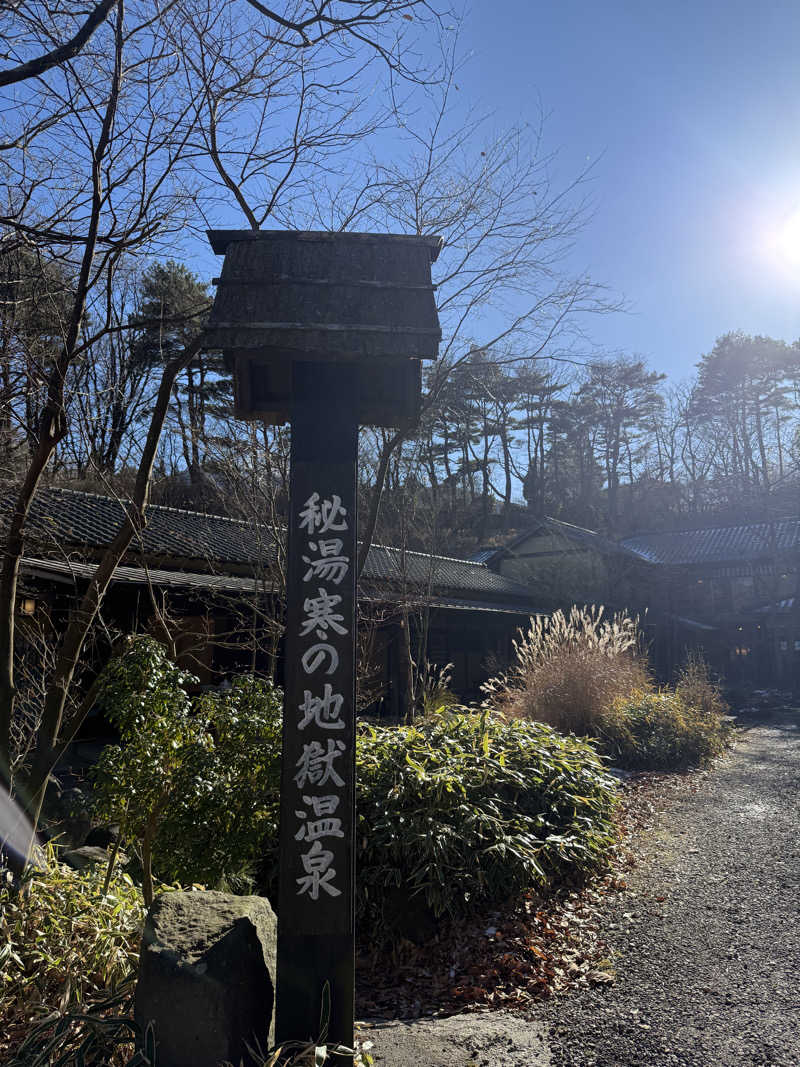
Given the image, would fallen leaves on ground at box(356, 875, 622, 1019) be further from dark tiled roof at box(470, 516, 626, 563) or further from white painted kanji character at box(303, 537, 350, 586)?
dark tiled roof at box(470, 516, 626, 563)

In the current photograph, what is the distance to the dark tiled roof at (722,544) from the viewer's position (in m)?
23.4

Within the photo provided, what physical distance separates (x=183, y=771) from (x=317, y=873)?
142 cm

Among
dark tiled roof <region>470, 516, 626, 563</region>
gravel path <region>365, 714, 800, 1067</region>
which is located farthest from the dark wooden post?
dark tiled roof <region>470, 516, 626, 563</region>

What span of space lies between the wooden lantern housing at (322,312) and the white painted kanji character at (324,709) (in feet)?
3.89

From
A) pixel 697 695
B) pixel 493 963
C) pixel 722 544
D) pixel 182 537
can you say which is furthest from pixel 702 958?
pixel 722 544

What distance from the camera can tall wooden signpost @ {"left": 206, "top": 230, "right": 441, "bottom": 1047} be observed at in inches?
104

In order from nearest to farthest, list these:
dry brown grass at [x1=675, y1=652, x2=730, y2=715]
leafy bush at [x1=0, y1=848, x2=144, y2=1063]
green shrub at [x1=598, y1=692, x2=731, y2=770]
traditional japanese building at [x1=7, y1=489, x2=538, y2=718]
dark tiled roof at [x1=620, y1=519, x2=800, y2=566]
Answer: leafy bush at [x1=0, y1=848, x2=144, y2=1063]
traditional japanese building at [x1=7, y1=489, x2=538, y2=718]
green shrub at [x1=598, y1=692, x2=731, y2=770]
dry brown grass at [x1=675, y1=652, x2=730, y2=715]
dark tiled roof at [x1=620, y1=519, x2=800, y2=566]

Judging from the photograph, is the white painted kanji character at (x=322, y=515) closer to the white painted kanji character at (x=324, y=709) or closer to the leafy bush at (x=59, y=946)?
the white painted kanji character at (x=324, y=709)

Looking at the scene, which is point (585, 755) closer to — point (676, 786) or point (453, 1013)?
point (676, 786)

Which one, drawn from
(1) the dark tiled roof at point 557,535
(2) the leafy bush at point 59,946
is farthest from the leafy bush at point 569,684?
(1) the dark tiled roof at point 557,535

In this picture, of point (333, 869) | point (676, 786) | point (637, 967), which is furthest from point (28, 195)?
point (676, 786)

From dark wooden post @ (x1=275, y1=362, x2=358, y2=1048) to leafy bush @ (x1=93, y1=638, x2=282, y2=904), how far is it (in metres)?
1.26

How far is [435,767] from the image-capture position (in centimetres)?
523

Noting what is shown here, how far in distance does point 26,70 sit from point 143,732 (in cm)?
308
